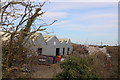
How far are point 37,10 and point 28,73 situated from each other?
1295mm

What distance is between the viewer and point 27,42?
292cm

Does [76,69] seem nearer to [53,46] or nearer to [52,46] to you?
[52,46]

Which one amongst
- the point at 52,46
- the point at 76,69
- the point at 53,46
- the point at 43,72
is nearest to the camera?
the point at 76,69

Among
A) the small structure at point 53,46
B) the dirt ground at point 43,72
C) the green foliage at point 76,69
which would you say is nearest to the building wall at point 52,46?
the small structure at point 53,46

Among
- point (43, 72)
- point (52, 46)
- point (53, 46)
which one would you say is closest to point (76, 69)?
point (43, 72)

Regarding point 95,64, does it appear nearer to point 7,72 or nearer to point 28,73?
point 28,73

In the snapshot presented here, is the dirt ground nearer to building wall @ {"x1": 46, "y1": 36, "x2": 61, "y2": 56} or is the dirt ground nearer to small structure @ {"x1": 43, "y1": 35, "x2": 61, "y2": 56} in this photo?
small structure @ {"x1": 43, "y1": 35, "x2": 61, "y2": 56}

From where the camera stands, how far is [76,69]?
188 inches

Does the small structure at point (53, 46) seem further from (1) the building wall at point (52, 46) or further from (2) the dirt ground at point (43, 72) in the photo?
(2) the dirt ground at point (43, 72)

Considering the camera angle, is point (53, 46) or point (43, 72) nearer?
point (43, 72)

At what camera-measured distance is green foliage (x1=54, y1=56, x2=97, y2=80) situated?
15.3 ft

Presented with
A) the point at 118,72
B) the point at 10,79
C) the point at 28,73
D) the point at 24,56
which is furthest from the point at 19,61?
the point at 118,72

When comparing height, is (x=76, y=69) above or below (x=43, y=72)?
above

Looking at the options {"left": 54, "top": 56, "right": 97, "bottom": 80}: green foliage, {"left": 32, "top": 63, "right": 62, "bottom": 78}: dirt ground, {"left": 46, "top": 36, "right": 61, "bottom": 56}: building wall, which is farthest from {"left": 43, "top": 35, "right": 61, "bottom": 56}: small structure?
{"left": 54, "top": 56, "right": 97, "bottom": 80}: green foliage
